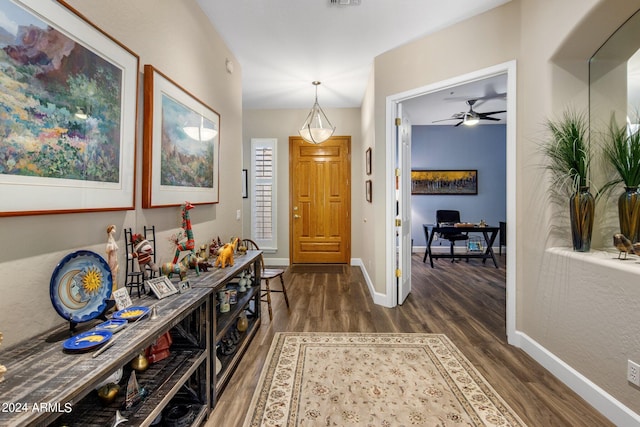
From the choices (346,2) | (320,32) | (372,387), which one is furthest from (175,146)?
(372,387)

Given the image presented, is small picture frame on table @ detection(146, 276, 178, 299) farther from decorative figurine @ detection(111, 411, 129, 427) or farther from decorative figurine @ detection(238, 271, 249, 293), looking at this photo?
decorative figurine @ detection(238, 271, 249, 293)

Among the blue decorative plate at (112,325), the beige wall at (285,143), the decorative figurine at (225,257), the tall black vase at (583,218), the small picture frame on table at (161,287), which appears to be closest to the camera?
the blue decorative plate at (112,325)

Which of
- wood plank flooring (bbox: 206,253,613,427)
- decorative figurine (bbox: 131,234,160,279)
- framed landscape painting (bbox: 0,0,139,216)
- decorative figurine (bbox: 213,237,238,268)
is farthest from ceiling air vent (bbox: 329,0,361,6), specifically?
wood plank flooring (bbox: 206,253,613,427)

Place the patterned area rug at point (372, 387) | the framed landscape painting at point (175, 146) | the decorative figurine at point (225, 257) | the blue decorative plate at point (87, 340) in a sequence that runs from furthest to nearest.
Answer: the decorative figurine at point (225, 257)
the framed landscape painting at point (175, 146)
the patterned area rug at point (372, 387)
the blue decorative plate at point (87, 340)

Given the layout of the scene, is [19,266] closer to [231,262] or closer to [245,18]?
[231,262]

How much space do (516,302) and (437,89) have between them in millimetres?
Answer: 2065

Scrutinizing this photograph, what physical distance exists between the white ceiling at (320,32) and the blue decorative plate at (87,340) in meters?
2.61

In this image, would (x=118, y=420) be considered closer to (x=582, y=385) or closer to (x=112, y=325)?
(x=112, y=325)

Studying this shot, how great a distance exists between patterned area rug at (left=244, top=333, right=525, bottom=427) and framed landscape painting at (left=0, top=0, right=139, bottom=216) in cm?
146

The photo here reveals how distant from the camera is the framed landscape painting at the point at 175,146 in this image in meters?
1.81

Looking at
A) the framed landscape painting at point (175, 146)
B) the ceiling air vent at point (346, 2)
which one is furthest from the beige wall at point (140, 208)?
the ceiling air vent at point (346, 2)

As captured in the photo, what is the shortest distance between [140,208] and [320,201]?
3896mm

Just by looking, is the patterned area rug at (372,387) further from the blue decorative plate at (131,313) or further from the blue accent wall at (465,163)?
the blue accent wall at (465,163)

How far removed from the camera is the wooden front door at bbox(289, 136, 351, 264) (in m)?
5.51
